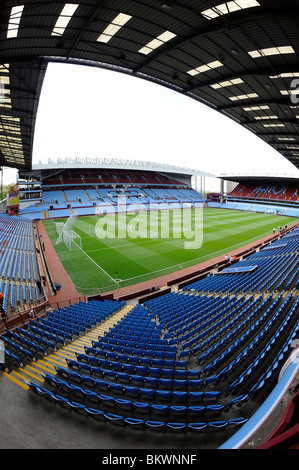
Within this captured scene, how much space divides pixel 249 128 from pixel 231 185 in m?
83.8

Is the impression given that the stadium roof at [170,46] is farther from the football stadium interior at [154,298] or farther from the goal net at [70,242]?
the goal net at [70,242]

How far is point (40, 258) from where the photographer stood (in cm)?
2416

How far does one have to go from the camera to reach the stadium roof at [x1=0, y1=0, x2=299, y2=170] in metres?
10.1

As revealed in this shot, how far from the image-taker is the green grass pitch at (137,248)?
21531 millimetres

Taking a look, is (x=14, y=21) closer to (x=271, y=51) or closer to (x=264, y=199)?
(x=271, y=51)

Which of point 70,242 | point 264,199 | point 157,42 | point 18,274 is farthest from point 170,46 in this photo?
point 264,199

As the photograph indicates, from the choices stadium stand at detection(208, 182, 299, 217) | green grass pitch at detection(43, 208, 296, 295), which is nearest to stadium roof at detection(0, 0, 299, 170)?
green grass pitch at detection(43, 208, 296, 295)

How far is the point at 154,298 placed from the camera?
17.2 metres

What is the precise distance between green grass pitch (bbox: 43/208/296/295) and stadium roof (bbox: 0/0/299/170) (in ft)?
50.9

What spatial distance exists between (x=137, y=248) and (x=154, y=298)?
12984mm

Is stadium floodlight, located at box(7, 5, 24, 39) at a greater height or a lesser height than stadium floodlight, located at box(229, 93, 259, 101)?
lesser

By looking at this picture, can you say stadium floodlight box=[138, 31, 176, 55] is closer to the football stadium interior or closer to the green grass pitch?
the football stadium interior

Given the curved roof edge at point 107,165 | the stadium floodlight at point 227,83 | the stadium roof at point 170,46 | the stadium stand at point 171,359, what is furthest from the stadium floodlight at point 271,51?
the curved roof edge at point 107,165

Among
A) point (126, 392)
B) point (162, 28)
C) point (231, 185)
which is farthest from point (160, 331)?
point (231, 185)
